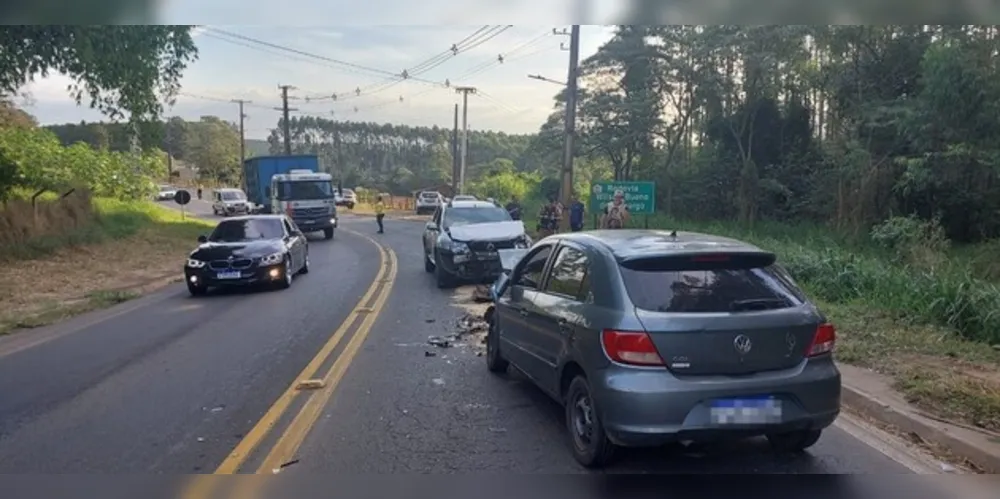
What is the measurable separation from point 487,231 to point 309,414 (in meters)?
9.07

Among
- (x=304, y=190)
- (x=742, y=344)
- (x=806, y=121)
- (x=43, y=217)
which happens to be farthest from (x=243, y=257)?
(x=806, y=121)

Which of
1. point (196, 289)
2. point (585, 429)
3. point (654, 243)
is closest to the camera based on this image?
point (585, 429)

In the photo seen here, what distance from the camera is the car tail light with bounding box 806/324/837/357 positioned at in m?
4.96

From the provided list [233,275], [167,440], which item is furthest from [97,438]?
[233,275]

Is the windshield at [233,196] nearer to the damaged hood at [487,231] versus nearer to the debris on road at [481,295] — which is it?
the damaged hood at [487,231]

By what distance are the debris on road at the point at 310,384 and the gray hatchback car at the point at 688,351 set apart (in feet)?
8.58

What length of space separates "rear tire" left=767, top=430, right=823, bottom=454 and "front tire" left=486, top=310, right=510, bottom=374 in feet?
9.09

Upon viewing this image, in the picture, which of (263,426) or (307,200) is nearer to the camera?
(263,426)

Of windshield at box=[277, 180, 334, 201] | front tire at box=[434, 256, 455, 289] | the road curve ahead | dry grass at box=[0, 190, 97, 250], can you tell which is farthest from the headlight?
windshield at box=[277, 180, 334, 201]

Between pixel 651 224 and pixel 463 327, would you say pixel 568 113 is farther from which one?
pixel 463 327

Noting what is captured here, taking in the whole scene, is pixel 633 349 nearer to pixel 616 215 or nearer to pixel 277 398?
pixel 277 398

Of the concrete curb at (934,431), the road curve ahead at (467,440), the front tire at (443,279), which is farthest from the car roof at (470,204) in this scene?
the concrete curb at (934,431)

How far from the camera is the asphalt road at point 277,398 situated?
5203mm

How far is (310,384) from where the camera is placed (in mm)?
7270
